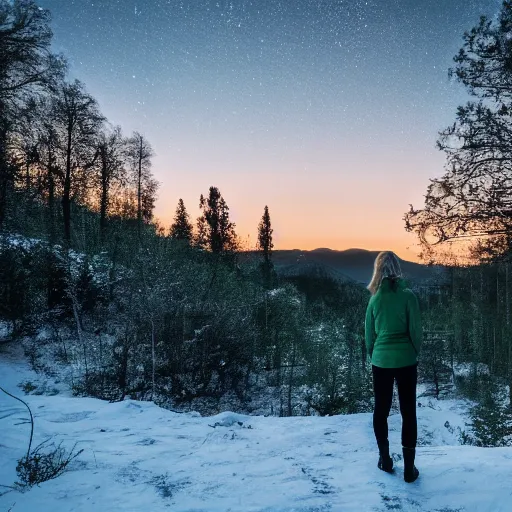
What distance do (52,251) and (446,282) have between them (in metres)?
33.4

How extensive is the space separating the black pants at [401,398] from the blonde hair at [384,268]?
762mm

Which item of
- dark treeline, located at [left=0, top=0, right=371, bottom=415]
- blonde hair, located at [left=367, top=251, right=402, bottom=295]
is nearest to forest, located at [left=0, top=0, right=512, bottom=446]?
dark treeline, located at [left=0, top=0, right=371, bottom=415]

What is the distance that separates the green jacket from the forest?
5287 millimetres

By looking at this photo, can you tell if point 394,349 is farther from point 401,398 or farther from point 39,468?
point 39,468

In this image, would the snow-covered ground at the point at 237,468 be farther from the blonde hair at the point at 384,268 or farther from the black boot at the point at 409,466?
the blonde hair at the point at 384,268

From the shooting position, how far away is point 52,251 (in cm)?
1839

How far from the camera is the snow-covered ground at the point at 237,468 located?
2.93 meters

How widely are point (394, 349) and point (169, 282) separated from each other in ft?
54.1

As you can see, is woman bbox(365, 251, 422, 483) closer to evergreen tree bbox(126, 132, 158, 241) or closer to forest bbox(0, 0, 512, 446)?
forest bbox(0, 0, 512, 446)

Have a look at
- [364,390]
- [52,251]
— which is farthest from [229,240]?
[364,390]

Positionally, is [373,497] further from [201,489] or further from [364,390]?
[364,390]

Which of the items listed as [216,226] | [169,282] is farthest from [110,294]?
[216,226]

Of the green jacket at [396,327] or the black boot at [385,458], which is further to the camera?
the black boot at [385,458]

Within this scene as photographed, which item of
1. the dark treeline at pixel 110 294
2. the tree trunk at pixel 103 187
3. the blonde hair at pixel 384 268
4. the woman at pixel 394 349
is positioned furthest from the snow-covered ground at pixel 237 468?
the tree trunk at pixel 103 187
